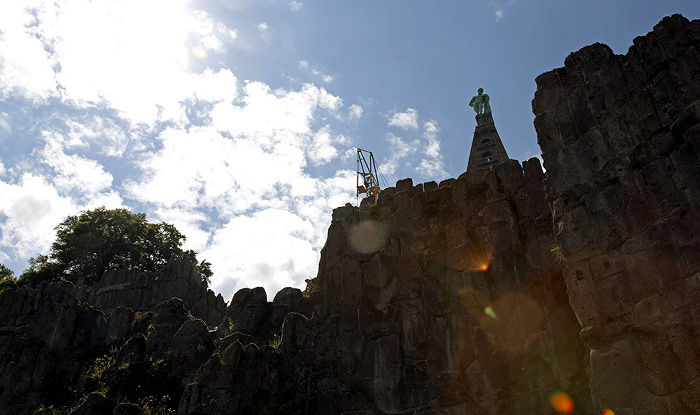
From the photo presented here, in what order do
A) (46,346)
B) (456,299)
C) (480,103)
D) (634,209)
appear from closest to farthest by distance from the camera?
(634,209)
(456,299)
(46,346)
(480,103)

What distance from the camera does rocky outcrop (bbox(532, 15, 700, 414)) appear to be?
8273 mm

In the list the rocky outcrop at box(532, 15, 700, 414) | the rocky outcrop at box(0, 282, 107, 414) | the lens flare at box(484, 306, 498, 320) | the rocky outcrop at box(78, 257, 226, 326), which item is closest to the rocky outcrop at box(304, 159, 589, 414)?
the lens flare at box(484, 306, 498, 320)

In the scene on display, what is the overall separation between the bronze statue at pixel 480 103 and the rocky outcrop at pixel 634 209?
3956 cm

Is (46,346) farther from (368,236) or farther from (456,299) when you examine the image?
(456,299)

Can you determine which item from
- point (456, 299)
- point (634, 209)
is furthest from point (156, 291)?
point (634, 209)

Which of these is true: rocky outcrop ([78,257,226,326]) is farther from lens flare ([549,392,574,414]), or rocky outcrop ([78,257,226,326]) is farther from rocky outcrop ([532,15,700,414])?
rocky outcrop ([532,15,700,414])

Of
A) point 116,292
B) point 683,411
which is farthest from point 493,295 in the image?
point 116,292

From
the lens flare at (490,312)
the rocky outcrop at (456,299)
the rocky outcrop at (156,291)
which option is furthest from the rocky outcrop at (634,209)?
the rocky outcrop at (156,291)

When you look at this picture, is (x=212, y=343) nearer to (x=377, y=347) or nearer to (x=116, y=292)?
(x=377, y=347)

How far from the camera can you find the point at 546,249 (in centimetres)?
1486

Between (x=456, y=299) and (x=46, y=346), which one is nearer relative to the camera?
(x=456, y=299)

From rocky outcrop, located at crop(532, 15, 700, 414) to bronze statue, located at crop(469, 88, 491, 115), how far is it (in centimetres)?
3956

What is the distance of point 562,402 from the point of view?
40.7 feet

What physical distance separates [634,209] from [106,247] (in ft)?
143
